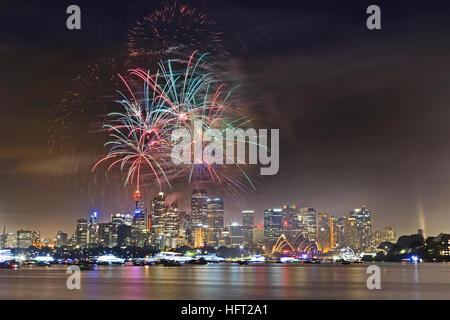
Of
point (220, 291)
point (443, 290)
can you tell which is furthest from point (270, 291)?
point (443, 290)

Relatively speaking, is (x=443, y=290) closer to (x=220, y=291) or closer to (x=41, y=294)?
(x=220, y=291)

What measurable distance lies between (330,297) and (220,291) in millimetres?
16959

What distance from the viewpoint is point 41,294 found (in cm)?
7600
